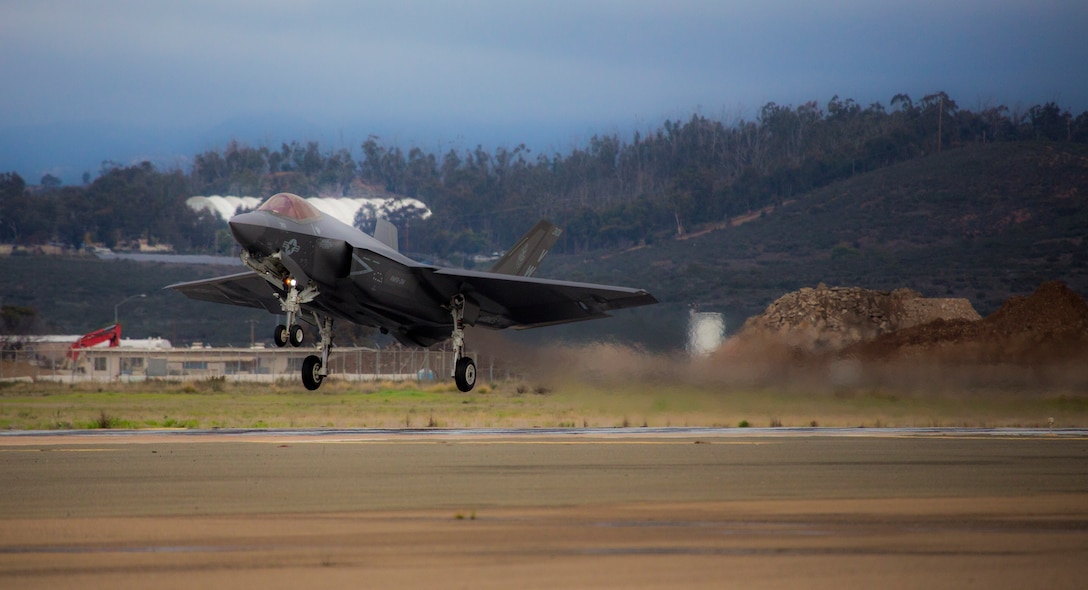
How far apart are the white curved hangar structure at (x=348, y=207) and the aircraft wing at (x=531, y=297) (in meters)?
106

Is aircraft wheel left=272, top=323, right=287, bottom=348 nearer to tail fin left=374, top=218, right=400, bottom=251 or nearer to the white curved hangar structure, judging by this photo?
tail fin left=374, top=218, right=400, bottom=251

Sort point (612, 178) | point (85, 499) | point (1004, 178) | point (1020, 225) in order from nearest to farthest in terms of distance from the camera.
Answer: point (85, 499), point (1020, 225), point (1004, 178), point (612, 178)

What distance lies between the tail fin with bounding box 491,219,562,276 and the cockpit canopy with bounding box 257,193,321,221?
291 inches

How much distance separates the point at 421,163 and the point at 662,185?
53509 mm

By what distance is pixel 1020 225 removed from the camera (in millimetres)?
103812

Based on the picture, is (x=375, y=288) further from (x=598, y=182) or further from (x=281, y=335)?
(x=598, y=182)

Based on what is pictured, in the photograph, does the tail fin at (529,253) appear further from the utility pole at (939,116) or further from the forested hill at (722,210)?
the utility pole at (939,116)

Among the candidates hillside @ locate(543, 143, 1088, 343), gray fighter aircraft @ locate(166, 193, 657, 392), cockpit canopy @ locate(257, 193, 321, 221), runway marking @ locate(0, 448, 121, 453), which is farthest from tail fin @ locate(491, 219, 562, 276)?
hillside @ locate(543, 143, 1088, 343)

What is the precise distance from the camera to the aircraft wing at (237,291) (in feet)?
96.5

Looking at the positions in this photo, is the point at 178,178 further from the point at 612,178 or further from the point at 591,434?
the point at 591,434

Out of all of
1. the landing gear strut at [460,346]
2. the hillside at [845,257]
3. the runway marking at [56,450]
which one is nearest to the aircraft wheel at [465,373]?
the landing gear strut at [460,346]

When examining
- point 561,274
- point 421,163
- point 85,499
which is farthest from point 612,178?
point 85,499

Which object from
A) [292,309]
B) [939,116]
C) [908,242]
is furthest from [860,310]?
[939,116]

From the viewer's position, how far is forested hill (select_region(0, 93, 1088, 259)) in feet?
433
